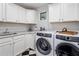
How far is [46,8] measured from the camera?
1681mm

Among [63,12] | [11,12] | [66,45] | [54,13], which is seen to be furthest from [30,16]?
[66,45]

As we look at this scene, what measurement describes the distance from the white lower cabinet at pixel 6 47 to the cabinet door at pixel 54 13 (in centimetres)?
91

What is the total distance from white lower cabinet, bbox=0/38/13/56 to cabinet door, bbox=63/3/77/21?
3.84 ft

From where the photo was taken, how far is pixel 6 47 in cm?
153

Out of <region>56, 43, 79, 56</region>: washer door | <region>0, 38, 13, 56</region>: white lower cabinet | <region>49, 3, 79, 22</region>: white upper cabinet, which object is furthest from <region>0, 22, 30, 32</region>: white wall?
<region>56, 43, 79, 56</region>: washer door

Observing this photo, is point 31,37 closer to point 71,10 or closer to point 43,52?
point 43,52

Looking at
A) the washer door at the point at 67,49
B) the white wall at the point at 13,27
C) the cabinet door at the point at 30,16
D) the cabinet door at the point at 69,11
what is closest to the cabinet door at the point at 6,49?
the white wall at the point at 13,27

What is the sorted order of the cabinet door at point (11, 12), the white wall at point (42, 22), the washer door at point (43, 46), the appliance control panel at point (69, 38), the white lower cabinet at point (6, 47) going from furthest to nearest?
the cabinet door at point (11, 12) < the white wall at point (42, 22) < the washer door at point (43, 46) < the white lower cabinet at point (6, 47) < the appliance control panel at point (69, 38)

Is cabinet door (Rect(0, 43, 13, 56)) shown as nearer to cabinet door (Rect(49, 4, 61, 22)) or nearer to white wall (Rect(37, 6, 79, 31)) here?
white wall (Rect(37, 6, 79, 31))

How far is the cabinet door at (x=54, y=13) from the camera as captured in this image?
5.51 feet

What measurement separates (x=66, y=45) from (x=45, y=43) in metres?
0.50

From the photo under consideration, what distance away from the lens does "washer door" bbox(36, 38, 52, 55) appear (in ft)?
5.13

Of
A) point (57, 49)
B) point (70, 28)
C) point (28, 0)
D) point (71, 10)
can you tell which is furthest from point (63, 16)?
point (28, 0)

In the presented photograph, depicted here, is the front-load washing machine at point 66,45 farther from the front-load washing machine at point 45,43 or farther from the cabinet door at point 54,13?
the cabinet door at point 54,13
